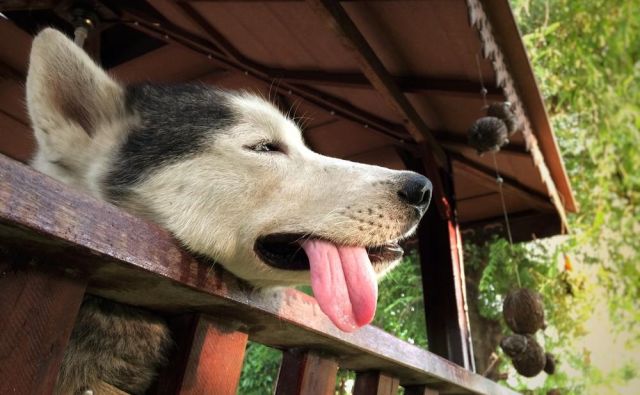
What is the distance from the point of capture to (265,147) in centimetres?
142

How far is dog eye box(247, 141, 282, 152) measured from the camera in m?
1.38

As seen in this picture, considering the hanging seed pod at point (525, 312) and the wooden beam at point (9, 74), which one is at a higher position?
the wooden beam at point (9, 74)

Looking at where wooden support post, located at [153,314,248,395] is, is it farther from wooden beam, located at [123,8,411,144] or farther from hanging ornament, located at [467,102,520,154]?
hanging ornament, located at [467,102,520,154]

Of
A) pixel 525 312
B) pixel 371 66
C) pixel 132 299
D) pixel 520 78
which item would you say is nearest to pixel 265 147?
pixel 132 299

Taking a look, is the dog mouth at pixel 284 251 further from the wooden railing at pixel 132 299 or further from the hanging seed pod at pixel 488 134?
the hanging seed pod at pixel 488 134

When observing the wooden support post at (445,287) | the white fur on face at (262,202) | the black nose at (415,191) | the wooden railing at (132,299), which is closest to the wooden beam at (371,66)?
the wooden support post at (445,287)

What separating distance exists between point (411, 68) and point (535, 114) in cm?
89

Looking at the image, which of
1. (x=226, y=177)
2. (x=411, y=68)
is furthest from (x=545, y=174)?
(x=226, y=177)

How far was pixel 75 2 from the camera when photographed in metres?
2.39

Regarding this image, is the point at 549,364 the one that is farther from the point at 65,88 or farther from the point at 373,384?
the point at 65,88

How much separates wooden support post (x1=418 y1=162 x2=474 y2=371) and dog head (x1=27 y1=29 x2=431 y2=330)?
6.09 feet

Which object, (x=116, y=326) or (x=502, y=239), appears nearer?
(x=116, y=326)

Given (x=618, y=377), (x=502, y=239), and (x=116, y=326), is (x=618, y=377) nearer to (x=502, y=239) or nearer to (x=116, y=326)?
(x=502, y=239)

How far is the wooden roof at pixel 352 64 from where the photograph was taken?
218cm
